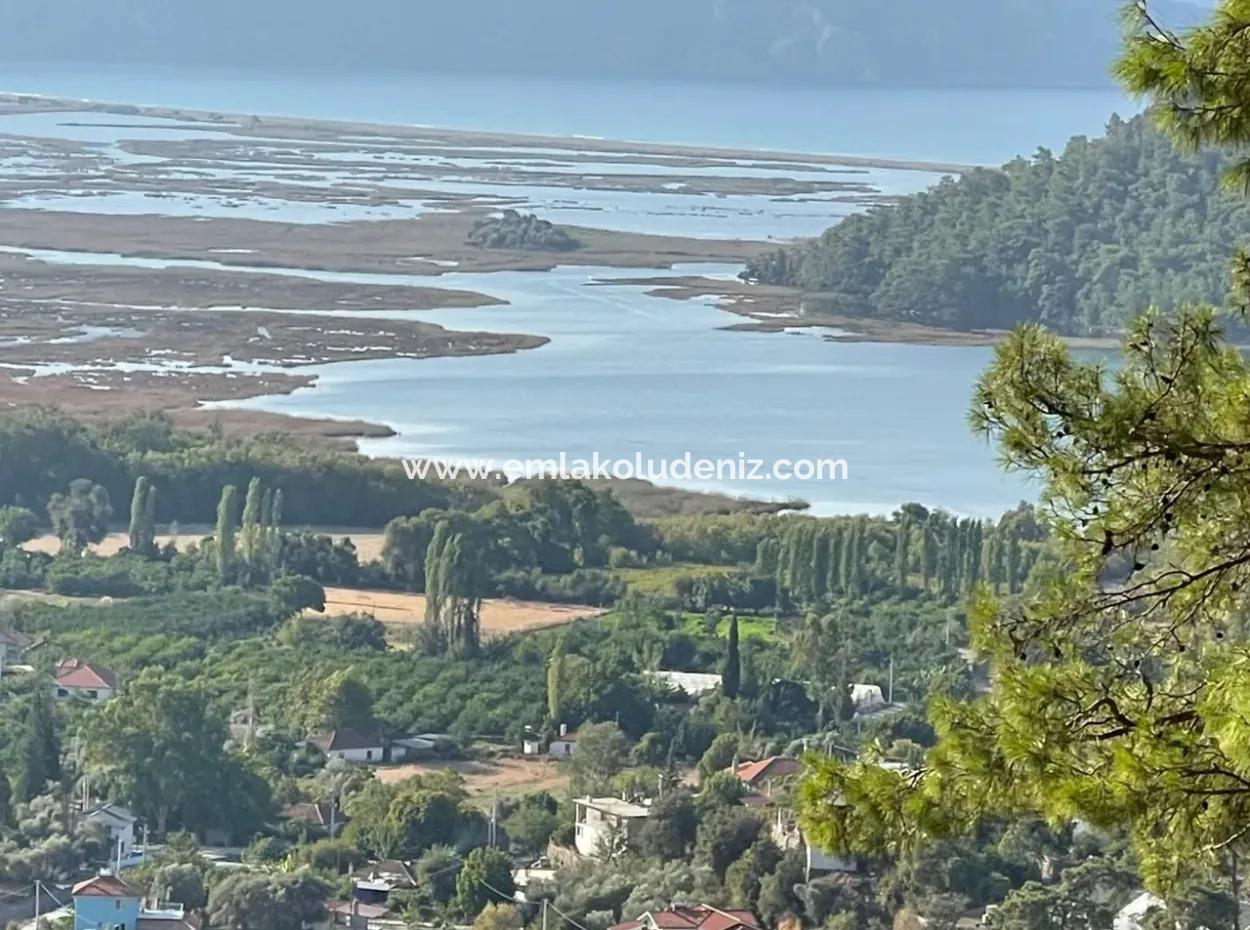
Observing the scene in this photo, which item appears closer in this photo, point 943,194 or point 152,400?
point 152,400

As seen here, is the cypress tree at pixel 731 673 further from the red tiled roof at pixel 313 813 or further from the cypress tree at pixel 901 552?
the red tiled roof at pixel 313 813

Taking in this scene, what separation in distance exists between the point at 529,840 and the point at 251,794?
93 centimetres

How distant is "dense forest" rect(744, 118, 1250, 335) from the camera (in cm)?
2131

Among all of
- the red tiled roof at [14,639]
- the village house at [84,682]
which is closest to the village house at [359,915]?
the village house at [84,682]

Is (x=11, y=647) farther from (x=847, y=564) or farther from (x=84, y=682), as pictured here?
(x=847, y=564)

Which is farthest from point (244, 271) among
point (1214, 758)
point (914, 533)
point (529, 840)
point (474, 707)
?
point (1214, 758)

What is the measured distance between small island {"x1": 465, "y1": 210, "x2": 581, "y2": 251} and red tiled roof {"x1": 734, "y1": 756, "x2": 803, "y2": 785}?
594 inches

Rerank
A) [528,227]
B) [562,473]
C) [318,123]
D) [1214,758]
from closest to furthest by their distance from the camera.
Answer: [1214,758] < [562,473] < [528,227] < [318,123]

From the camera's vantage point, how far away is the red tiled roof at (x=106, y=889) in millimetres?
6871

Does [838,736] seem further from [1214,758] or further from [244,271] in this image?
[244,271]

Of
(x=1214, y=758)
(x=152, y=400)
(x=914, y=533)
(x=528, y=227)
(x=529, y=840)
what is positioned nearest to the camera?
(x=1214, y=758)

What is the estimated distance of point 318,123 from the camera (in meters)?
34.7

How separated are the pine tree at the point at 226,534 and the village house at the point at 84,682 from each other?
1.85 metres

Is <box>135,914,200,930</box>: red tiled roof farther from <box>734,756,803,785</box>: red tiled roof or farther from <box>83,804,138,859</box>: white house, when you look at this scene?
<box>734,756,803,785</box>: red tiled roof
